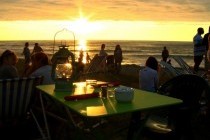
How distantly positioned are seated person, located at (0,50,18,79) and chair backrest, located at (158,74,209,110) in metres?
2.55

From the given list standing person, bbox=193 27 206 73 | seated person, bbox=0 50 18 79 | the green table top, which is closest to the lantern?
the green table top

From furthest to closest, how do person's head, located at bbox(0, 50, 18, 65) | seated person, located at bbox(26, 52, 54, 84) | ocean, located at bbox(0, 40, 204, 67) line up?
ocean, located at bbox(0, 40, 204, 67), person's head, located at bbox(0, 50, 18, 65), seated person, located at bbox(26, 52, 54, 84)

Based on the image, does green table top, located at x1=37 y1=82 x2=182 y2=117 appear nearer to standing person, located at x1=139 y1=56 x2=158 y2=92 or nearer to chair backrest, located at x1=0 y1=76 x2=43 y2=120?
chair backrest, located at x1=0 y1=76 x2=43 y2=120

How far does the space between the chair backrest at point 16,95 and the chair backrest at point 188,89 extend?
5.81 ft

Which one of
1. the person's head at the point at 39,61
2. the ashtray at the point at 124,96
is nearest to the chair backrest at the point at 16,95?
the person's head at the point at 39,61

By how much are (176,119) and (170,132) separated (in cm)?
20

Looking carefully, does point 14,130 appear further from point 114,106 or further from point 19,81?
point 114,106

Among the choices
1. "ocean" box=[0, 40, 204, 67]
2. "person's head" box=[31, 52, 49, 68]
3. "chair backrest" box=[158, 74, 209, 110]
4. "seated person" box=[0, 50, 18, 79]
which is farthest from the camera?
"ocean" box=[0, 40, 204, 67]

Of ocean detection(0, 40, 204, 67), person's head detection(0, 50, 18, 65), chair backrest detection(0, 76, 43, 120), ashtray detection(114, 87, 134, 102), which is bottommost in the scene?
ocean detection(0, 40, 204, 67)

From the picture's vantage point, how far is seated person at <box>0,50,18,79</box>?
5594 millimetres

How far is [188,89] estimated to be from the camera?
14.0 feet

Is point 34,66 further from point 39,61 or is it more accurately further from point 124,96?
point 124,96

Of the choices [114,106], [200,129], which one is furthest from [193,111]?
[200,129]

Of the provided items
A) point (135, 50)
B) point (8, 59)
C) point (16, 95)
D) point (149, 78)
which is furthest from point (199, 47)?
point (135, 50)
